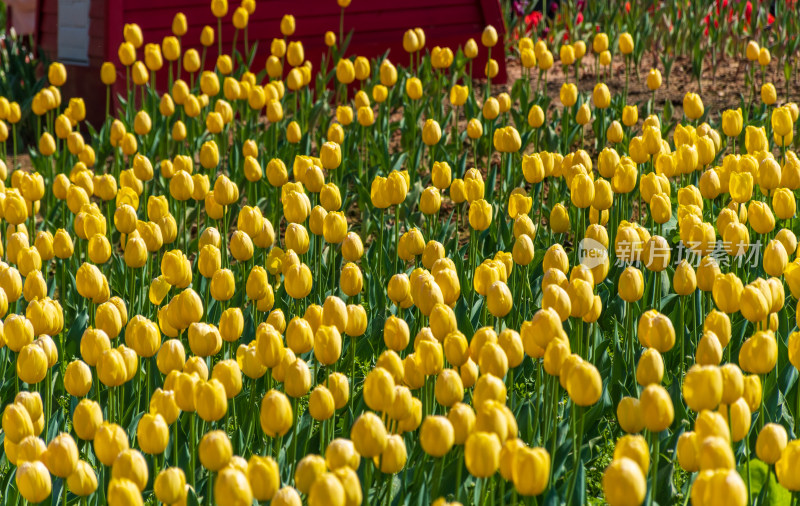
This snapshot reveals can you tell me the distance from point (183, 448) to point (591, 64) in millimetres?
6035

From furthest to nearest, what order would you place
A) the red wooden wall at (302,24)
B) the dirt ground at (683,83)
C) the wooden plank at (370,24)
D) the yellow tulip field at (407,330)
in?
1. the wooden plank at (370,24)
2. the red wooden wall at (302,24)
3. the dirt ground at (683,83)
4. the yellow tulip field at (407,330)

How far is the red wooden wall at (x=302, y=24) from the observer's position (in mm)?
7215

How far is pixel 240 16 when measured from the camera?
633cm

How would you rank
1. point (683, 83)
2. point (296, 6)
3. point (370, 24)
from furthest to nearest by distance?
point (370, 24)
point (296, 6)
point (683, 83)

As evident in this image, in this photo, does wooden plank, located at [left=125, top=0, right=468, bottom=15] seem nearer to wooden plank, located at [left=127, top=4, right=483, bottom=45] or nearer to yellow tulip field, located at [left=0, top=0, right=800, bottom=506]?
wooden plank, located at [left=127, top=4, right=483, bottom=45]

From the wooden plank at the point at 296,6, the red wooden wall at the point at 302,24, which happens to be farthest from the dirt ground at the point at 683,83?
the wooden plank at the point at 296,6

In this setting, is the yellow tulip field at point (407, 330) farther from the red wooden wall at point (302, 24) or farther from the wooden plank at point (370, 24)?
the wooden plank at point (370, 24)

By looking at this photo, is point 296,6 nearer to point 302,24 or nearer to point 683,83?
point 302,24

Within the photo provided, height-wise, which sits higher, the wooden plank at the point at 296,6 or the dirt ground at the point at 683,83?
Result: the wooden plank at the point at 296,6

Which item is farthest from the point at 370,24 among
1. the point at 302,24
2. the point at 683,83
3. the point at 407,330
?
the point at 407,330

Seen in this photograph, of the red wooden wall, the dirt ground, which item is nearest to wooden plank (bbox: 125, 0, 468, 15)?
the red wooden wall

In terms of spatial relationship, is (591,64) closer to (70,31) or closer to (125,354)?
(70,31)

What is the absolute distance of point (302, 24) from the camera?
7.62 m

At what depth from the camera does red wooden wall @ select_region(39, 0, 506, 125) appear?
7.21 metres
